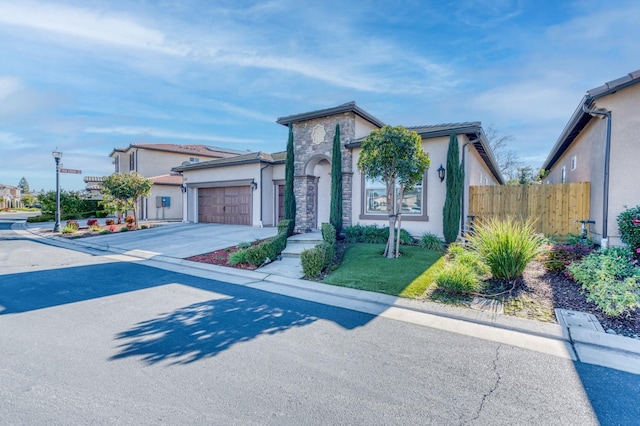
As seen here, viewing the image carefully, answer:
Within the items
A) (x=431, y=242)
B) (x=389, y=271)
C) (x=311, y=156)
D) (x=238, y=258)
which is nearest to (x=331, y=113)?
(x=311, y=156)

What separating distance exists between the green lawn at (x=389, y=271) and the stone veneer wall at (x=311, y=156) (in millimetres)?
3419

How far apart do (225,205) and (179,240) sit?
203 inches

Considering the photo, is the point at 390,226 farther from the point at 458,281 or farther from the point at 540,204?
the point at 540,204

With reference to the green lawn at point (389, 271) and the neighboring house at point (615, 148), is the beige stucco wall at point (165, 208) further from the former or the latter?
the neighboring house at point (615, 148)

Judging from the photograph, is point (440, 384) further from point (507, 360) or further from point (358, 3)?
point (358, 3)

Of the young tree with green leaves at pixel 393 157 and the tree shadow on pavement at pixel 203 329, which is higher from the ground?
the young tree with green leaves at pixel 393 157

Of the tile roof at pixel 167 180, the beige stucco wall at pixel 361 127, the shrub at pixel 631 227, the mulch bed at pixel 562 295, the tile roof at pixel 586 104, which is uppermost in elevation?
the beige stucco wall at pixel 361 127

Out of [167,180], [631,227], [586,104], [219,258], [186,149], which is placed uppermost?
[186,149]

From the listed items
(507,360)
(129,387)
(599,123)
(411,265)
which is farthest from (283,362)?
(599,123)

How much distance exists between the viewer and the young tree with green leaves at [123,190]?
59.0ft

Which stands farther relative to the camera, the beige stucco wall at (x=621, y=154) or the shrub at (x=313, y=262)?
the shrub at (x=313, y=262)

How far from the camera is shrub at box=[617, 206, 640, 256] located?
22.0ft

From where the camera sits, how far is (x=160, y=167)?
28.3m

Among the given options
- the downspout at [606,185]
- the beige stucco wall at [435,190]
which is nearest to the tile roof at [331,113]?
the beige stucco wall at [435,190]
